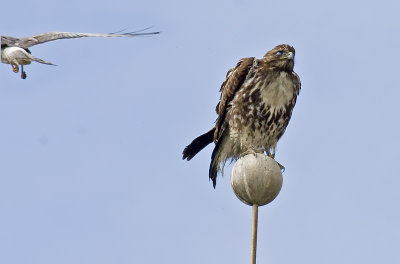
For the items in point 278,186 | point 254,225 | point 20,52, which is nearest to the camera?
point 254,225

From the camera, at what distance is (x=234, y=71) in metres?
13.7

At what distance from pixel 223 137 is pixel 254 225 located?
4.23 metres

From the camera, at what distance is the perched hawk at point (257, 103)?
13.3 metres

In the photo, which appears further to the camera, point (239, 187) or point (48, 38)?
point (48, 38)

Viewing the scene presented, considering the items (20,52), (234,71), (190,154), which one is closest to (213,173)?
(190,154)

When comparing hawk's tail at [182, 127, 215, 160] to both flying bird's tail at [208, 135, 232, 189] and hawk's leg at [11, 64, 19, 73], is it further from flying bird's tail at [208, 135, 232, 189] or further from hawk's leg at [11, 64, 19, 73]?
hawk's leg at [11, 64, 19, 73]

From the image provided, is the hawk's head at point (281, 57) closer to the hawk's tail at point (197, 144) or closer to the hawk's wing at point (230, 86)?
the hawk's wing at point (230, 86)

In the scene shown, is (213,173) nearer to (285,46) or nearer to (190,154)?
(190,154)

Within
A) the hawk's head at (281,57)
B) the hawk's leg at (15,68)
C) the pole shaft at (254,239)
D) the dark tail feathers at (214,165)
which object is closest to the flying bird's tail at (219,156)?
the dark tail feathers at (214,165)

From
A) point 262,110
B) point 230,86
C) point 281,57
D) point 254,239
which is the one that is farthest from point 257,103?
point 254,239

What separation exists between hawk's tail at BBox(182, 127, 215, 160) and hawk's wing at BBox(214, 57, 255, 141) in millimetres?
185

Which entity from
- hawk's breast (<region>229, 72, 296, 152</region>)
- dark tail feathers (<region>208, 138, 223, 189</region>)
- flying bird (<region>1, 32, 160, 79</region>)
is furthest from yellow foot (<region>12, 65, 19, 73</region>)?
hawk's breast (<region>229, 72, 296, 152</region>)

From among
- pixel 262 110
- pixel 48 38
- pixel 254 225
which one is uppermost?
pixel 48 38

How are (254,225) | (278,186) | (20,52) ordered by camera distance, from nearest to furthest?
(254,225) < (278,186) < (20,52)
